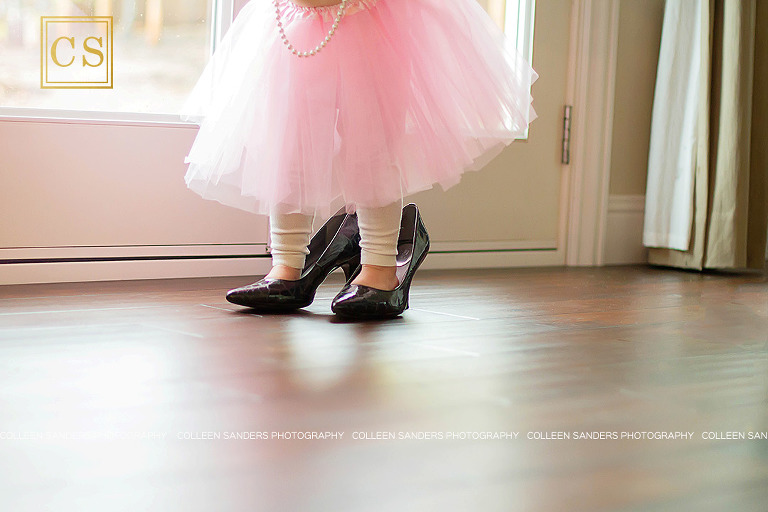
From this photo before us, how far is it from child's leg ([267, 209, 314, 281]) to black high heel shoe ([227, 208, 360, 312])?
0.8 inches

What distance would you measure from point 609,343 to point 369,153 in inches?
19.5

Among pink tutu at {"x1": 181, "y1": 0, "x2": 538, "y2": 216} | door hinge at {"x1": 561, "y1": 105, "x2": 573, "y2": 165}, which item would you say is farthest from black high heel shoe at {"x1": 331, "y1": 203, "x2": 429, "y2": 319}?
door hinge at {"x1": 561, "y1": 105, "x2": 573, "y2": 165}

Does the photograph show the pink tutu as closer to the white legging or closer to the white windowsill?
the white legging

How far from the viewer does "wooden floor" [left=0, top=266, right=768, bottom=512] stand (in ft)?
2.20

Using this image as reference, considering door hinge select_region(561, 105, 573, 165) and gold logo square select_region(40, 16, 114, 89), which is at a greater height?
gold logo square select_region(40, 16, 114, 89)

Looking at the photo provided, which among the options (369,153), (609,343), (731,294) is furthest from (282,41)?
(731,294)

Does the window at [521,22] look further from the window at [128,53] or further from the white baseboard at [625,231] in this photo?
the window at [128,53]

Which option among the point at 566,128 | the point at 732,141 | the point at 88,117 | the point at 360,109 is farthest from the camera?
the point at 566,128

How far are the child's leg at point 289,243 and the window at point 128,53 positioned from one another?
74 centimetres

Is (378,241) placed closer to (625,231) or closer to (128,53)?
(128,53)

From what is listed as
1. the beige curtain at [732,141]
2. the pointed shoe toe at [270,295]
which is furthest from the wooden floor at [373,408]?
the beige curtain at [732,141]

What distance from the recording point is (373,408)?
0.92 m

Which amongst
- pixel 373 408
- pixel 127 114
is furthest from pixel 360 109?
pixel 127 114

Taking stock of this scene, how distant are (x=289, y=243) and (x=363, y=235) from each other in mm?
138
